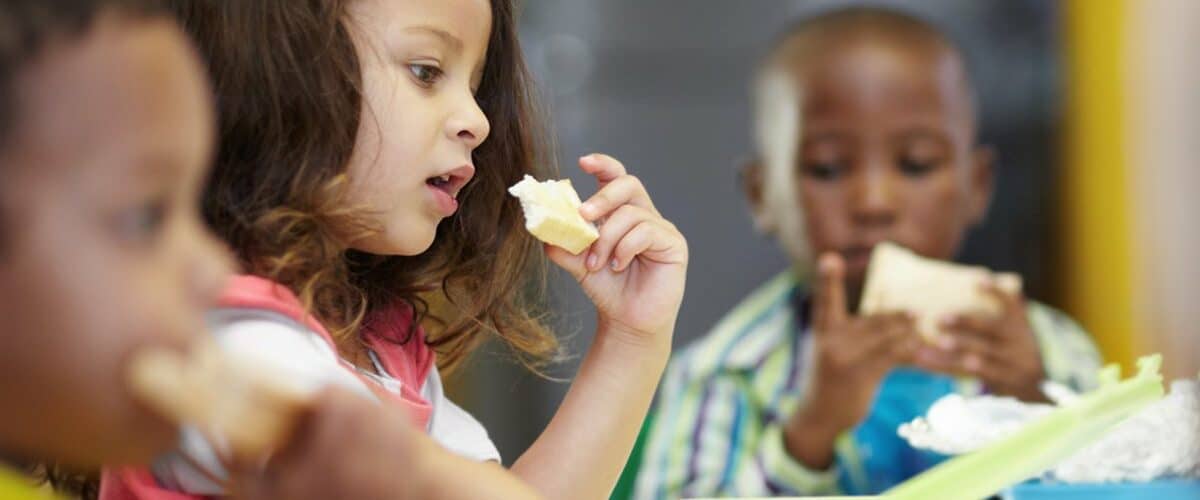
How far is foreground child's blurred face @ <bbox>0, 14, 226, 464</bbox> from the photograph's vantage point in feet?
1.02

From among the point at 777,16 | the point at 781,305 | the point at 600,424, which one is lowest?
the point at 781,305

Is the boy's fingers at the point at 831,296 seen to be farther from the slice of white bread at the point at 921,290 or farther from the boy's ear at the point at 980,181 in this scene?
the boy's ear at the point at 980,181

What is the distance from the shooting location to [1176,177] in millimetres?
1537

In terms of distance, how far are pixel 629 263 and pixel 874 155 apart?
0.66 meters

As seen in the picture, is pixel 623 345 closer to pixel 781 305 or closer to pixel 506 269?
pixel 506 269

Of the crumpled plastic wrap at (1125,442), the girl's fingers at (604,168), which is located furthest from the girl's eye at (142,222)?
the crumpled plastic wrap at (1125,442)

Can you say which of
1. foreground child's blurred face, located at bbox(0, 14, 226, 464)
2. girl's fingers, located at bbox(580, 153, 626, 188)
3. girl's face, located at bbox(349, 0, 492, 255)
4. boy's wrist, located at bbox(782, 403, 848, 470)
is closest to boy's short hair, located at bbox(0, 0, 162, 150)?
foreground child's blurred face, located at bbox(0, 14, 226, 464)

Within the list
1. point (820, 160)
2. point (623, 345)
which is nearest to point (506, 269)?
point (623, 345)

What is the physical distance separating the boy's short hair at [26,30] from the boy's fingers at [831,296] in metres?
1.05

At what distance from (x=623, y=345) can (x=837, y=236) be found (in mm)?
679

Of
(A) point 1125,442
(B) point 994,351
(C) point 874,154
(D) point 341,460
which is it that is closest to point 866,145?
(C) point 874,154

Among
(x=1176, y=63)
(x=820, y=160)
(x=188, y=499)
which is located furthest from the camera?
(x=1176, y=63)

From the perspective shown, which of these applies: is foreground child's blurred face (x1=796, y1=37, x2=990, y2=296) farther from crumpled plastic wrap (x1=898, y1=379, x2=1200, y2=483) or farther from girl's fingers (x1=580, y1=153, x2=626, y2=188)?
girl's fingers (x1=580, y1=153, x2=626, y2=188)

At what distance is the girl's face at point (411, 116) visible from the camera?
634 millimetres
